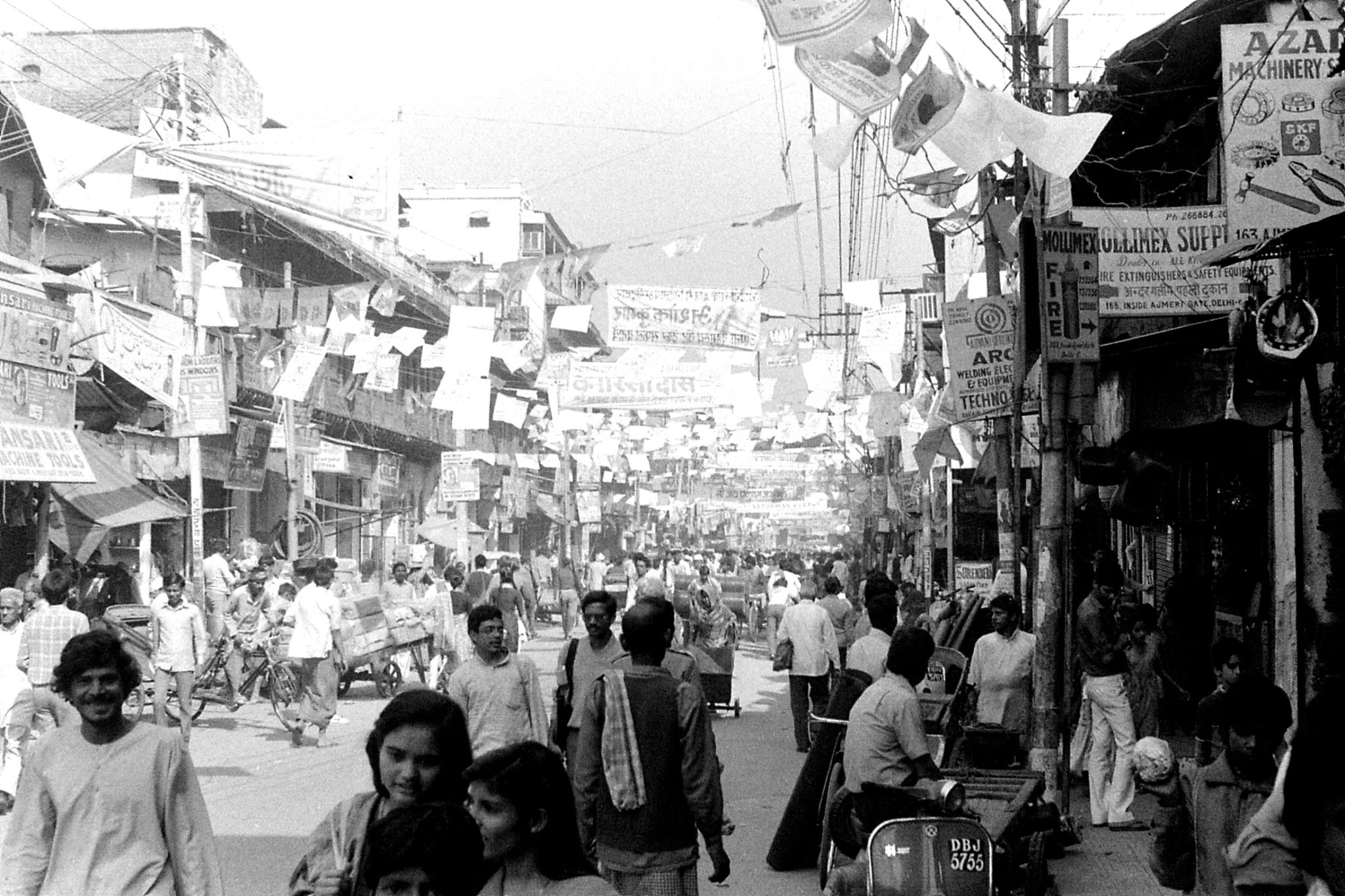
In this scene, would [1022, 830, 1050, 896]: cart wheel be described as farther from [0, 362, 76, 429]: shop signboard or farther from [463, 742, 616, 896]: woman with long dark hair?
[0, 362, 76, 429]: shop signboard

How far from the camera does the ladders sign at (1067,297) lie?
986 centimetres

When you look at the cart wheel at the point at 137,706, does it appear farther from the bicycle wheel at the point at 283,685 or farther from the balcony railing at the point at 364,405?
the balcony railing at the point at 364,405

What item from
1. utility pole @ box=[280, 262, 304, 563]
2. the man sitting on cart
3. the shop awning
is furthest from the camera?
utility pole @ box=[280, 262, 304, 563]

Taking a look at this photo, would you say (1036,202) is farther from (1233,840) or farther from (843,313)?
(843,313)

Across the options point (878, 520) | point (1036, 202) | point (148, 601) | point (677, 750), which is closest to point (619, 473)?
point (878, 520)

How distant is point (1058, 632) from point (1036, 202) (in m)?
2.87

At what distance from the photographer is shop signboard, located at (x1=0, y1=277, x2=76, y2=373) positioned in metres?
20.1

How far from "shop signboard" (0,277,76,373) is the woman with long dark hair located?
728 inches

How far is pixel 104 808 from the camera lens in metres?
4.62

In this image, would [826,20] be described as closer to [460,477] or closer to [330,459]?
[330,459]

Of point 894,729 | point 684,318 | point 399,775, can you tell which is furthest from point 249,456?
point 399,775

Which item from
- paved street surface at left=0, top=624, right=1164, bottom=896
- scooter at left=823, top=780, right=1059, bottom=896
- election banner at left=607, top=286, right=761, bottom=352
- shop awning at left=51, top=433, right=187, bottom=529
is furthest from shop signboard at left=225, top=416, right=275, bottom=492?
scooter at left=823, top=780, right=1059, bottom=896

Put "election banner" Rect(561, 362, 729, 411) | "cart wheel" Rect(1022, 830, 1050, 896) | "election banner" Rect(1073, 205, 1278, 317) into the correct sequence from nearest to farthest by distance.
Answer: "cart wheel" Rect(1022, 830, 1050, 896) < "election banner" Rect(1073, 205, 1278, 317) < "election banner" Rect(561, 362, 729, 411)

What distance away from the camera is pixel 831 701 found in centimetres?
892
